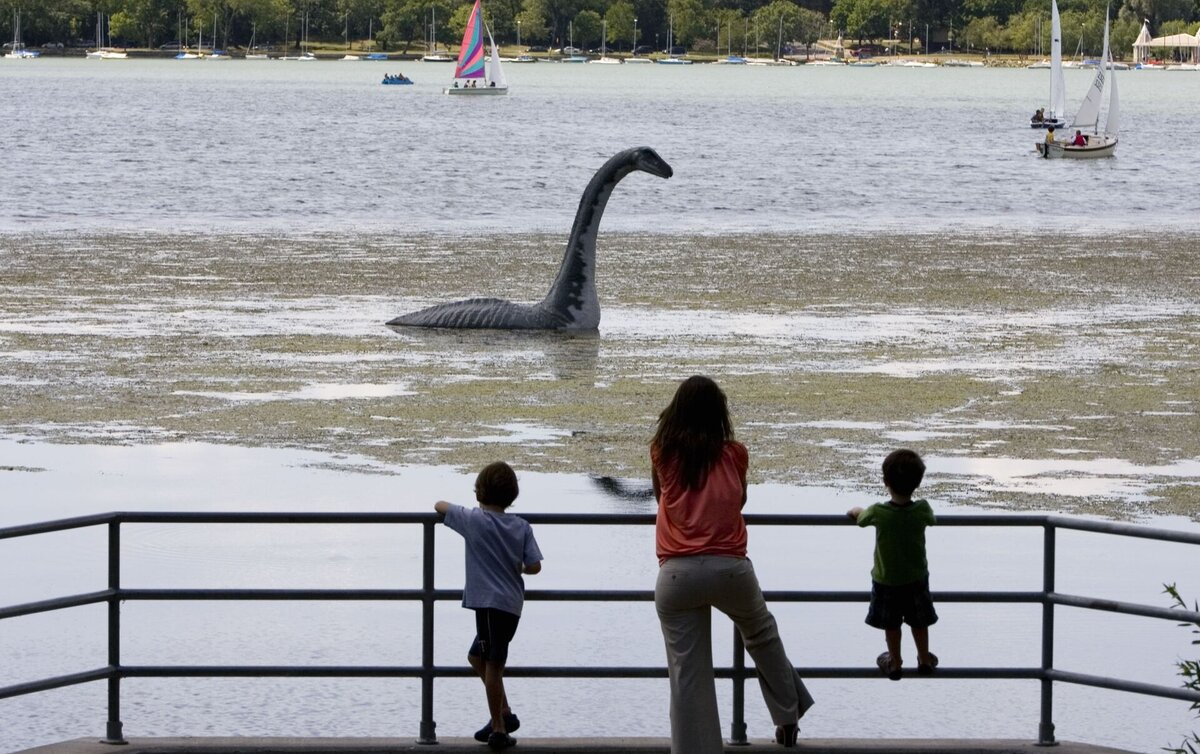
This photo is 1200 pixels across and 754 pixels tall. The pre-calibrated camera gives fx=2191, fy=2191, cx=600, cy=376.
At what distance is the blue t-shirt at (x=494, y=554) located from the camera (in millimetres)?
7168

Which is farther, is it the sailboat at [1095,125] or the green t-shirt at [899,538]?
the sailboat at [1095,125]

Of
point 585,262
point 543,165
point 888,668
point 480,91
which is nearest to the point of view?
point 888,668

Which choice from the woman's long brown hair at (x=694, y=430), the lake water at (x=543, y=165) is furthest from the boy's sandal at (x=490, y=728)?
the lake water at (x=543, y=165)

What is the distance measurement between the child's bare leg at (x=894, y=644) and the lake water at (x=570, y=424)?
1.64 m

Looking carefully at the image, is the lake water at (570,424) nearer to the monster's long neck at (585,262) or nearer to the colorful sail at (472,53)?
the monster's long neck at (585,262)

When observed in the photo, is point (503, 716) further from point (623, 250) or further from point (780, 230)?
point (780, 230)

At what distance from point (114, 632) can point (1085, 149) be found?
73.5m

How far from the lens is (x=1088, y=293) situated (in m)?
26.9

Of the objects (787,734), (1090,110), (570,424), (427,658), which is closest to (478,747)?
(427,658)

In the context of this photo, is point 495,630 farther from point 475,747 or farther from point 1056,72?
point 1056,72

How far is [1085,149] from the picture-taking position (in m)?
77.8

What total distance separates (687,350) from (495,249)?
52.7 ft

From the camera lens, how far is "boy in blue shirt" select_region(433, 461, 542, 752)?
23.5 feet

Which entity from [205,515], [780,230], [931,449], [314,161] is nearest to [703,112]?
[314,161]
